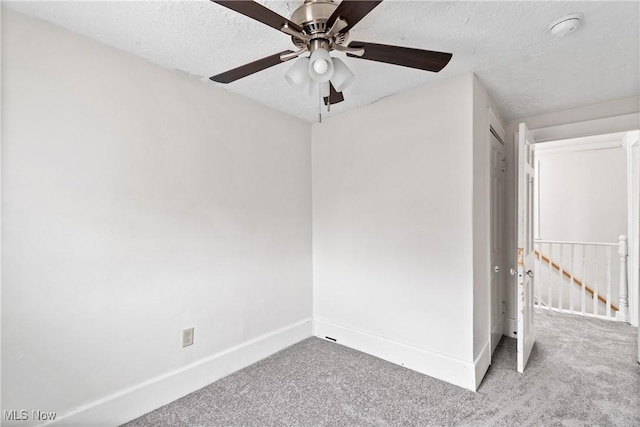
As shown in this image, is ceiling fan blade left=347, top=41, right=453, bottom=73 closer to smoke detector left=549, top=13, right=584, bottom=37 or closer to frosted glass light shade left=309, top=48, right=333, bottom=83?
frosted glass light shade left=309, top=48, right=333, bottom=83

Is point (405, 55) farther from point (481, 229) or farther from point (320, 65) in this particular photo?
point (481, 229)

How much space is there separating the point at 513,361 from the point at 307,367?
1673mm

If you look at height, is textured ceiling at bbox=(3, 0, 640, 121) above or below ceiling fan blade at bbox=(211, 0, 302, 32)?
above

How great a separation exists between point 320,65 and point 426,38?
81 centimetres

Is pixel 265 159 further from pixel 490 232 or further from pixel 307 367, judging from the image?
pixel 490 232

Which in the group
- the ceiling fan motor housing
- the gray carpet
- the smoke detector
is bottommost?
the gray carpet

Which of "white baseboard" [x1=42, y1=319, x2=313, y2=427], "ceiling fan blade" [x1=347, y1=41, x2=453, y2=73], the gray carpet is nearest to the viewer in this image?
"ceiling fan blade" [x1=347, y1=41, x2=453, y2=73]

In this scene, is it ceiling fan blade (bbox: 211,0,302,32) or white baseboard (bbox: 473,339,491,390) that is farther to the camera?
white baseboard (bbox: 473,339,491,390)

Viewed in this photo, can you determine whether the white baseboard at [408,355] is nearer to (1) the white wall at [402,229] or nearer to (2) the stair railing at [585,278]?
(1) the white wall at [402,229]

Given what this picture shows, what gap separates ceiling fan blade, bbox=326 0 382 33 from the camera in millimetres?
989

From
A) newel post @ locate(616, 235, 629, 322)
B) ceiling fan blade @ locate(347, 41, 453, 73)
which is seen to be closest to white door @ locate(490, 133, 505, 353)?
ceiling fan blade @ locate(347, 41, 453, 73)

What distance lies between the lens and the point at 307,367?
2346 mm

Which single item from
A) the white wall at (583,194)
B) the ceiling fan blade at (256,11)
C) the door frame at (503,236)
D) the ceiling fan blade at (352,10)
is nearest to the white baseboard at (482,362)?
the door frame at (503,236)

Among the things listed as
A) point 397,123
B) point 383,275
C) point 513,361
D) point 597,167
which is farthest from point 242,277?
point 597,167
